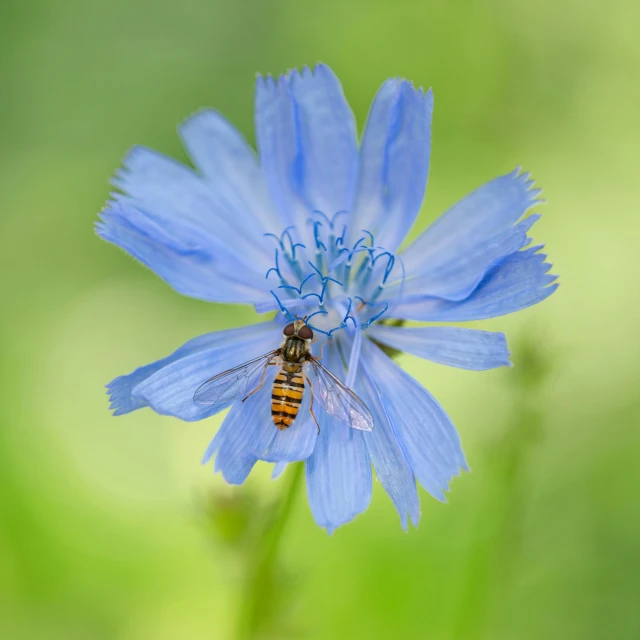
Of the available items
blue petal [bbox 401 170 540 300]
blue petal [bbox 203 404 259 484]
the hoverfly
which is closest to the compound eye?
the hoverfly

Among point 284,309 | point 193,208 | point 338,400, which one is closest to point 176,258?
point 193,208

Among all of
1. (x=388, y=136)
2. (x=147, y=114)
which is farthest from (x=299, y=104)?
(x=147, y=114)

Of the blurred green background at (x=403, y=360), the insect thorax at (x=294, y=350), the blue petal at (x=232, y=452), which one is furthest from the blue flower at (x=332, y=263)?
the blurred green background at (x=403, y=360)

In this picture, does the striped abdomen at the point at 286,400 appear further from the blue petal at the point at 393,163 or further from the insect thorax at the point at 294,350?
the blue petal at the point at 393,163

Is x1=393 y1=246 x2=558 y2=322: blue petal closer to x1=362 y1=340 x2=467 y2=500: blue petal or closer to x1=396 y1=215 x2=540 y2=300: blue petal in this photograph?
x1=396 y1=215 x2=540 y2=300: blue petal

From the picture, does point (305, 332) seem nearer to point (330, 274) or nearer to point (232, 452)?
point (330, 274)
